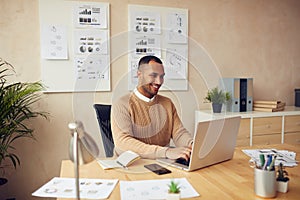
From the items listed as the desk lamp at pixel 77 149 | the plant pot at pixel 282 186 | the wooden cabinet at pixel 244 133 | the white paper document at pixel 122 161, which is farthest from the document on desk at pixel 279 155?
the wooden cabinet at pixel 244 133

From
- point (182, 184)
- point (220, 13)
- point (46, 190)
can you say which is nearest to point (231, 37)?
point (220, 13)

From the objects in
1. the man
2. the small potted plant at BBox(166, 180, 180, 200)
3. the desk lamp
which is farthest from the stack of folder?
the desk lamp

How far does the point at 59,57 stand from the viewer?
247 cm

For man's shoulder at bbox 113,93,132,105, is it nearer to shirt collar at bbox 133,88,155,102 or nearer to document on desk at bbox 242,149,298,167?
shirt collar at bbox 133,88,155,102

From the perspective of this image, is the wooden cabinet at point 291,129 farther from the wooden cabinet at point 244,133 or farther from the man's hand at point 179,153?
the man's hand at point 179,153

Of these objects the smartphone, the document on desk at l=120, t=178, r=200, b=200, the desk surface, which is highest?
the smartphone

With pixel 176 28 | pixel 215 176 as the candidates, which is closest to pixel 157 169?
pixel 215 176

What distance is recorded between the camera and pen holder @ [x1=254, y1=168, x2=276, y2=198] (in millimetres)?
993

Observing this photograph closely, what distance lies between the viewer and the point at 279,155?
1.54m

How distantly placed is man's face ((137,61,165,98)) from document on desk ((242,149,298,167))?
655 millimetres

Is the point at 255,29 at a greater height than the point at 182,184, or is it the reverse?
the point at 255,29

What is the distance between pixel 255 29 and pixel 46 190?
2.90 m

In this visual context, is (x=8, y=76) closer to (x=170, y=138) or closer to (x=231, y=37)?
(x=170, y=138)

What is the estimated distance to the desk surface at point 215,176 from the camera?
104cm
